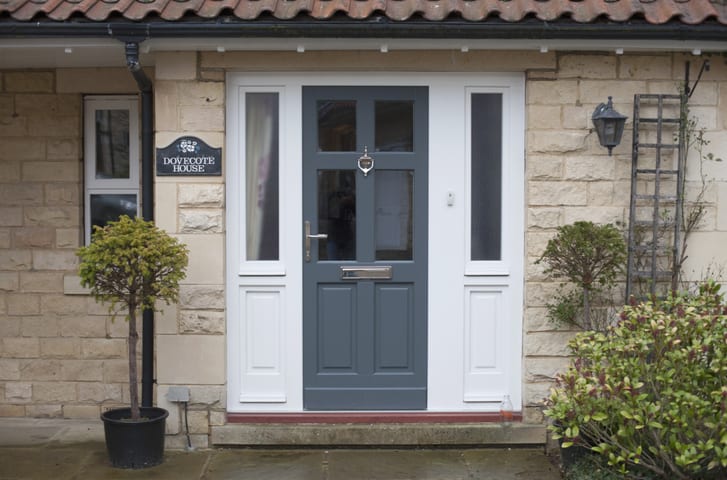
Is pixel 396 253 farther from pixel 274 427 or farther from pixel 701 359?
pixel 701 359

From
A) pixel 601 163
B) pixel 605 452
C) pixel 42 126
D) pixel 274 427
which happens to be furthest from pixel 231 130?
pixel 605 452

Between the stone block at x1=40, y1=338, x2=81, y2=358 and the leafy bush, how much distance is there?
4131 mm

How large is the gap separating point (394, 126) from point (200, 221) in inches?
65.2

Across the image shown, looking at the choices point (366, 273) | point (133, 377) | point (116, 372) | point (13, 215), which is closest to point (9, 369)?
point (116, 372)

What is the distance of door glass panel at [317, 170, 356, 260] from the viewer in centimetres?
721

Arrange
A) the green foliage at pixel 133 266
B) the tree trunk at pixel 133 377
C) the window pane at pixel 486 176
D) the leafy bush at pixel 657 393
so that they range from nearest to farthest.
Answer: the leafy bush at pixel 657 393, the green foliage at pixel 133 266, the tree trunk at pixel 133 377, the window pane at pixel 486 176

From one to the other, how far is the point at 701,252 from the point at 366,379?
9.00 feet

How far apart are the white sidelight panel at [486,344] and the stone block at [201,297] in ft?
6.24

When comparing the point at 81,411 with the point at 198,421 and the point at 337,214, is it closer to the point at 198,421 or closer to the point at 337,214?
the point at 198,421

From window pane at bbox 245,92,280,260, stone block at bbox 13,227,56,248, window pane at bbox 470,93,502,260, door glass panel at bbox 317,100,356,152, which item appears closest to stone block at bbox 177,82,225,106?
window pane at bbox 245,92,280,260

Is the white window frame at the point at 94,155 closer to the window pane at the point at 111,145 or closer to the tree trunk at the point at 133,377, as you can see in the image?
the window pane at the point at 111,145

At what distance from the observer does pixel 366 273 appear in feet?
23.6

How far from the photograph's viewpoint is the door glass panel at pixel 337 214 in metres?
7.21

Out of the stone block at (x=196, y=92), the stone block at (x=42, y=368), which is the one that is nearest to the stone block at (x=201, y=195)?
the stone block at (x=196, y=92)
